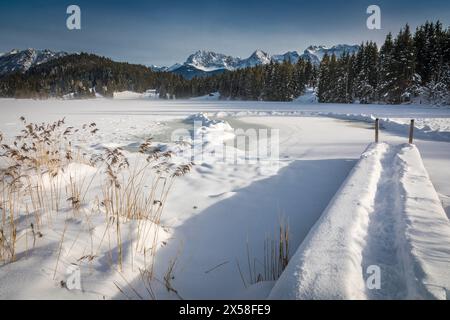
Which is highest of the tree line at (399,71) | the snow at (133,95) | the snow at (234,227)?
the snow at (133,95)

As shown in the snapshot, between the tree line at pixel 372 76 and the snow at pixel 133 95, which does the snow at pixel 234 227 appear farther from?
the snow at pixel 133 95

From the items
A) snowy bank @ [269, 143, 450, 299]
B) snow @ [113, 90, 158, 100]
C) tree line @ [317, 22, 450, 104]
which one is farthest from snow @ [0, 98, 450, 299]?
snow @ [113, 90, 158, 100]

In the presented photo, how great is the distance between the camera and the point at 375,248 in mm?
2754

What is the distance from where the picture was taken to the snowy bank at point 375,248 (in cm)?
198

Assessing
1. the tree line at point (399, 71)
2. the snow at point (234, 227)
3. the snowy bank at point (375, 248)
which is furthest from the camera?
the tree line at point (399, 71)

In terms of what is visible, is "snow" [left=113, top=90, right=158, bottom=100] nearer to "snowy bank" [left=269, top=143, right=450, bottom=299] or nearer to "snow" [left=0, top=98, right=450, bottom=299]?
"snow" [left=0, top=98, right=450, bottom=299]

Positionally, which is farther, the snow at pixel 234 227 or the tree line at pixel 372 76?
the tree line at pixel 372 76

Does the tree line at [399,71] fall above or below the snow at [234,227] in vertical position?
above

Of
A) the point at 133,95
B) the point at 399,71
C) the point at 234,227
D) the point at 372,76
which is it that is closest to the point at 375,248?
the point at 234,227

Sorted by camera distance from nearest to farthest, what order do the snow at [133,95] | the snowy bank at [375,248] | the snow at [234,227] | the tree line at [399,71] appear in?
the snowy bank at [375,248] → the snow at [234,227] → the tree line at [399,71] → the snow at [133,95]

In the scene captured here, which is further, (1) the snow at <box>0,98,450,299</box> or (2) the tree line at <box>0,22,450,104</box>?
(2) the tree line at <box>0,22,450,104</box>

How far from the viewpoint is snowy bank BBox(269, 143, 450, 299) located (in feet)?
6.50

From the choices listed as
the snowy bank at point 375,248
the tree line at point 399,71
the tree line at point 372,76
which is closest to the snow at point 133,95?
the tree line at point 372,76
